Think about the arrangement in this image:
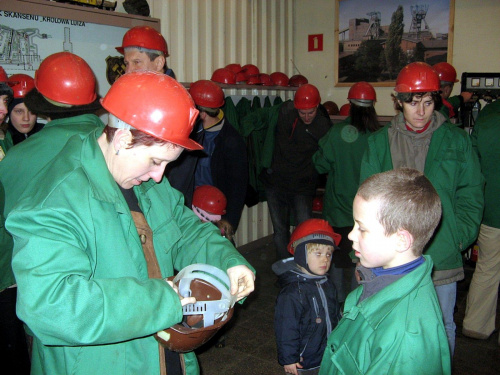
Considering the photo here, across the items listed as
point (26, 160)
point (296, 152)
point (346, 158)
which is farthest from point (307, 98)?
point (26, 160)

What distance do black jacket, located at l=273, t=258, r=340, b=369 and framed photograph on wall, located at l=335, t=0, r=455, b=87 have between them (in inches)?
232

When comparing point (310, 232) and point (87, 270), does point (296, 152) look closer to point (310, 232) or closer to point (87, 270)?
point (310, 232)

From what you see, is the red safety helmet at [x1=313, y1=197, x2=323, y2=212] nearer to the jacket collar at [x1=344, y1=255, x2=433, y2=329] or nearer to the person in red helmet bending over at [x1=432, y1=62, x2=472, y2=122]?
the person in red helmet bending over at [x1=432, y1=62, x2=472, y2=122]

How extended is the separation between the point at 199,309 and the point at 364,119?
146 inches

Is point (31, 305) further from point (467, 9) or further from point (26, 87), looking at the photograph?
point (467, 9)

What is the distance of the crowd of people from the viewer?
1.47 metres

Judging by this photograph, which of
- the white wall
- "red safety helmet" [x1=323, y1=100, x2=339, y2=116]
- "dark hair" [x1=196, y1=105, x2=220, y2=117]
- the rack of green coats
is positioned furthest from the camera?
"red safety helmet" [x1=323, y1=100, x2=339, y2=116]

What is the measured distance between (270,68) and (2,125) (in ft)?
16.9

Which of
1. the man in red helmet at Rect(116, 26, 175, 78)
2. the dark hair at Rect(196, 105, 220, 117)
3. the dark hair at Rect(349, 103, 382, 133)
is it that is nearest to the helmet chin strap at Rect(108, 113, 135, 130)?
the man in red helmet at Rect(116, 26, 175, 78)

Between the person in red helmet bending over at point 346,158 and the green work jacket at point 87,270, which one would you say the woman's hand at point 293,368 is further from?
the person in red helmet bending over at point 346,158

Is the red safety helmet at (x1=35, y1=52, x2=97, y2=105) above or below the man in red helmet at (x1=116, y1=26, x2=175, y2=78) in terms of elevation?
below

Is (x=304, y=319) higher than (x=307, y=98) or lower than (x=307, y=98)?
lower

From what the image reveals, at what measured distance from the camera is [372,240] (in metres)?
1.79

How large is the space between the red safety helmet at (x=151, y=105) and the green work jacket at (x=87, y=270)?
8.2 inches
